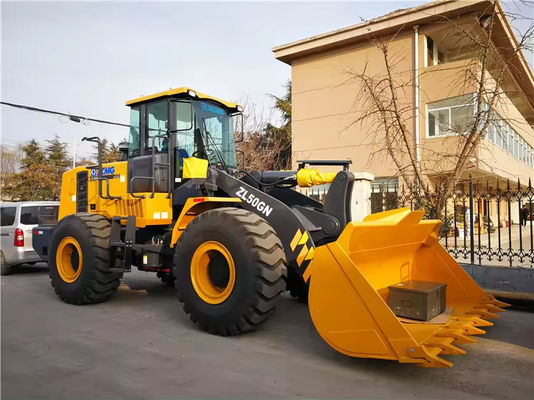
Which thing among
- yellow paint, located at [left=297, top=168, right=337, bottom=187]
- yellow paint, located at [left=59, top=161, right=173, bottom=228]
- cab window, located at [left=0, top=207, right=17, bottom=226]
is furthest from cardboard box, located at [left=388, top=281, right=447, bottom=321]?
cab window, located at [left=0, top=207, right=17, bottom=226]

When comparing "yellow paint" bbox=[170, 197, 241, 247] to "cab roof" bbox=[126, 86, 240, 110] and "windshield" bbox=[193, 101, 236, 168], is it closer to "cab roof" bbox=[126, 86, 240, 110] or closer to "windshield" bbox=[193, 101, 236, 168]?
"windshield" bbox=[193, 101, 236, 168]

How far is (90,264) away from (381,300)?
4.37 meters

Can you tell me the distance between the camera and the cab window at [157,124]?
6.26m

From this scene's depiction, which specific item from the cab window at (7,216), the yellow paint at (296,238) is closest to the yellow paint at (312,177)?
the yellow paint at (296,238)

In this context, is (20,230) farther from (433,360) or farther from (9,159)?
(9,159)

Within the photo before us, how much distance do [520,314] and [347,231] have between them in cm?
349

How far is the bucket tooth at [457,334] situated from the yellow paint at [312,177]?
2.25 m

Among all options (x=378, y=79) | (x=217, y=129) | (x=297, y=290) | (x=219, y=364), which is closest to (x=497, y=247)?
(x=378, y=79)

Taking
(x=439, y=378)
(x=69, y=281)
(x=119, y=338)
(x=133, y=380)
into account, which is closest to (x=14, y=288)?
(x=69, y=281)

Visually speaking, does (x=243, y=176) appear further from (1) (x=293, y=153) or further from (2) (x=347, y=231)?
(1) (x=293, y=153)

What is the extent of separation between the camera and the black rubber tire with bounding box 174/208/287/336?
175 inches

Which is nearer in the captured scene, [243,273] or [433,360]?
[433,360]

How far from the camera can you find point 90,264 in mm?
6141

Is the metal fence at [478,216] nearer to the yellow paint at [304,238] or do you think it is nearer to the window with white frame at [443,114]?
the window with white frame at [443,114]
